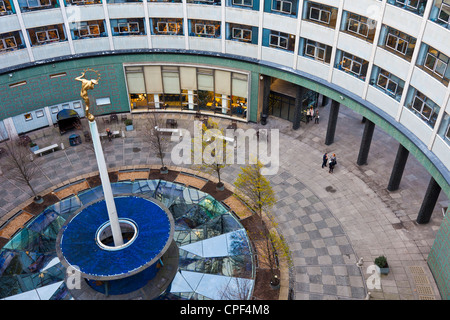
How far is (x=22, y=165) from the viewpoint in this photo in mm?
39719

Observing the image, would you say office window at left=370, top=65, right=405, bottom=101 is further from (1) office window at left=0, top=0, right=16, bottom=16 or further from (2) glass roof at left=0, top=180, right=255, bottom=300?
(1) office window at left=0, top=0, right=16, bottom=16

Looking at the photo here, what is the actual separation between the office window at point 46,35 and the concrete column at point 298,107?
2623cm

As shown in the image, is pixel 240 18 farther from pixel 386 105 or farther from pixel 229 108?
pixel 386 105

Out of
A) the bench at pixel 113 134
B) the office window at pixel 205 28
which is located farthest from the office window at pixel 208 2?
the bench at pixel 113 134

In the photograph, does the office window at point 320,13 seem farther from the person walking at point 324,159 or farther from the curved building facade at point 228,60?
the person walking at point 324,159

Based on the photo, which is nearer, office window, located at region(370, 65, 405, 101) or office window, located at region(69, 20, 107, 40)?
office window, located at region(370, 65, 405, 101)

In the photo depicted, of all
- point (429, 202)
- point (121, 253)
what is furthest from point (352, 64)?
point (121, 253)

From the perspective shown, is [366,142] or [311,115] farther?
[311,115]

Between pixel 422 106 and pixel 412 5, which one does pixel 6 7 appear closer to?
pixel 412 5

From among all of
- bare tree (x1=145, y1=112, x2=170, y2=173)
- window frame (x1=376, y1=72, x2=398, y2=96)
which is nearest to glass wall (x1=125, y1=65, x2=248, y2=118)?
bare tree (x1=145, y1=112, x2=170, y2=173)

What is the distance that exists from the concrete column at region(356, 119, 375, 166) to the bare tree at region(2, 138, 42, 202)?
3131 cm

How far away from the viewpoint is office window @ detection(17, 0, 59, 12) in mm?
42391

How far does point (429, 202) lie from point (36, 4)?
4175 cm

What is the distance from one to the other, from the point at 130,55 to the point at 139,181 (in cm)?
1633
